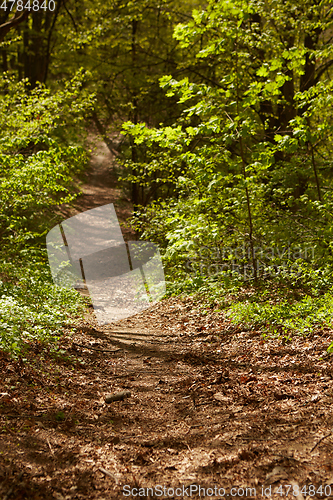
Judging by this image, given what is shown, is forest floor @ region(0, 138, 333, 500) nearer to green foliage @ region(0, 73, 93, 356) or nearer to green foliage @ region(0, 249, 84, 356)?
green foliage @ region(0, 249, 84, 356)

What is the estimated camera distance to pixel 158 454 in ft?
10.5

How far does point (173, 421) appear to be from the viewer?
12.7 ft

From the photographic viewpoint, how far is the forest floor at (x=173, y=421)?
269 centimetres

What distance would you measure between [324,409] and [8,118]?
965cm

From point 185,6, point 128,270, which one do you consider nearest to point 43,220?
point 128,270

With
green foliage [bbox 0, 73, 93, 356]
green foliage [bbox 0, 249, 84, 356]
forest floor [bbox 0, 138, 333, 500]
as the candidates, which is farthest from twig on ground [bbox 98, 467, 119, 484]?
green foliage [bbox 0, 73, 93, 356]

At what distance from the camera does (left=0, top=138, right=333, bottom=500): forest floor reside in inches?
106

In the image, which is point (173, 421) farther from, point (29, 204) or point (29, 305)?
point (29, 204)

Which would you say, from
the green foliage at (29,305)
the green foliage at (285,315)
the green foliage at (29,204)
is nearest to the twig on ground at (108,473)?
the green foliage at (29,305)

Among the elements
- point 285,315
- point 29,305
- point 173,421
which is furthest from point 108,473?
point 29,305

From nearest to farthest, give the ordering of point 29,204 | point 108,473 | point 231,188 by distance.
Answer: point 108,473 → point 231,188 → point 29,204

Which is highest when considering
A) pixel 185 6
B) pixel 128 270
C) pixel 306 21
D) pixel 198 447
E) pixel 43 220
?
pixel 185 6

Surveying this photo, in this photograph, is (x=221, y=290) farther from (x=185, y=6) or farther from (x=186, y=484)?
(x=185, y=6)

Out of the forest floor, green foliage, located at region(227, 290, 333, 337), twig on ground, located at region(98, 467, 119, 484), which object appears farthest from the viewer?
green foliage, located at region(227, 290, 333, 337)
